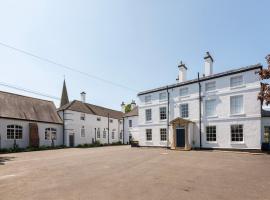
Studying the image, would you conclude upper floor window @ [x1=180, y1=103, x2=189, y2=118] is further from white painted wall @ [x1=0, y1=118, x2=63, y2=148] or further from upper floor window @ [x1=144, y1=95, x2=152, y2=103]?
white painted wall @ [x1=0, y1=118, x2=63, y2=148]

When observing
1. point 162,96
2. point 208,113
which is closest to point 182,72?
point 162,96

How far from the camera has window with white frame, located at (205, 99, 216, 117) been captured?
80.4 feet

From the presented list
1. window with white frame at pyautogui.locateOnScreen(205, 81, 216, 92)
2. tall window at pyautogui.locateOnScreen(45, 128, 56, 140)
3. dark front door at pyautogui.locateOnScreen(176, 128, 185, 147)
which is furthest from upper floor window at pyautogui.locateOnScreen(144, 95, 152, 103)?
tall window at pyautogui.locateOnScreen(45, 128, 56, 140)

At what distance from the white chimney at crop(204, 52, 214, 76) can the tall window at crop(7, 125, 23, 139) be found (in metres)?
26.6

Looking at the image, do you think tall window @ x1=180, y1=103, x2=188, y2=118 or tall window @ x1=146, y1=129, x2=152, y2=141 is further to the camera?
tall window @ x1=146, y1=129, x2=152, y2=141

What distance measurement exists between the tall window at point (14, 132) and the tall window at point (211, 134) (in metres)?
25.1

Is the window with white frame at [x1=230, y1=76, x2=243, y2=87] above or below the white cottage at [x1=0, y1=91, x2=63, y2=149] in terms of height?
above

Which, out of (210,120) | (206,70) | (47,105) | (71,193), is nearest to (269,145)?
(210,120)

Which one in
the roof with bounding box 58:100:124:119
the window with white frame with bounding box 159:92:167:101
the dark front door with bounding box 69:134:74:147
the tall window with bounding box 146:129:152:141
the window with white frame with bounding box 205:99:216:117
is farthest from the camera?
the roof with bounding box 58:100:124:119

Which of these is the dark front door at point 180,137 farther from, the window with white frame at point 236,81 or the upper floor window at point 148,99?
the window with white frame at point 236,81

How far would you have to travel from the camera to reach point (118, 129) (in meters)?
50.1

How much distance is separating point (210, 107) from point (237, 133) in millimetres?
4199

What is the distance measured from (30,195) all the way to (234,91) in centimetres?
2196

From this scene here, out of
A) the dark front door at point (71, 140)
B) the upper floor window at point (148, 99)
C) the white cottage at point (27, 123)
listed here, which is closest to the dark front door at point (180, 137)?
the upper floor window at point (148, 99)
